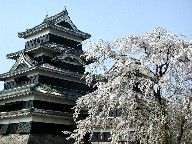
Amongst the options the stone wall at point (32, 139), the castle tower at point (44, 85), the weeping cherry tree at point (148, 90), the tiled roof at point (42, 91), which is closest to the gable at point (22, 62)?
the castle tower at point (44, 85)

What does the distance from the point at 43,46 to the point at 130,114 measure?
18908 mm

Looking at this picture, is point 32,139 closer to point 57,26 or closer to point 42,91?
point 42,91

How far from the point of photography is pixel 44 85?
28.7 m

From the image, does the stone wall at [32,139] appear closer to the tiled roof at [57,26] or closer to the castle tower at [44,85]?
the castle tower at [44,85]

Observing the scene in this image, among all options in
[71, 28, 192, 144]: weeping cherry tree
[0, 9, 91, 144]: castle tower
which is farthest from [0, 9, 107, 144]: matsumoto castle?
[71, 28, 192, 144]: weeping cherry tree

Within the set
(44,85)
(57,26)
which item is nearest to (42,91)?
(44,85)

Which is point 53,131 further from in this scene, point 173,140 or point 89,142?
point 173,140

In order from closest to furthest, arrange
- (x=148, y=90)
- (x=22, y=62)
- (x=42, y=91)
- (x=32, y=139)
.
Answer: (x=148, y=90)
(x=32, y=139)
(x=42, y=91)
(x=22, y=62)

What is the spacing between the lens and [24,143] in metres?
26.0

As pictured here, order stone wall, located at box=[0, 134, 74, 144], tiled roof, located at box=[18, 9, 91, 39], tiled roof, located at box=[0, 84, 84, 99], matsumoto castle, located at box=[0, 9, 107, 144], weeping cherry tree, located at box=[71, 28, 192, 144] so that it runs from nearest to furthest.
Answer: weeping cherry tree, located at box=[71, 28, 192, 144] → stone wall, located at box=[0, 134, 74, 144] → matsumoto castle, located at box=[0, 9, 107, 144] → tiled roof, located at box=[0, 84, 84, 99] → tiled roof, located at box=[18, 9, 91, 39]

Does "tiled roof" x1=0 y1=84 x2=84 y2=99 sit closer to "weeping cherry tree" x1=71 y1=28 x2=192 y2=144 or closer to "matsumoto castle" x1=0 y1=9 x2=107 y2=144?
"matsumoto castle" x1=0 y1=9 x2=107 y2=144

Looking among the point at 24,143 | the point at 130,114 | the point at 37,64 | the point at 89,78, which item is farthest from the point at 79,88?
the point at 130,114

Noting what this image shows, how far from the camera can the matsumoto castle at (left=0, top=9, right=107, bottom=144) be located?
27484 mm

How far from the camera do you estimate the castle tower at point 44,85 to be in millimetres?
27516
